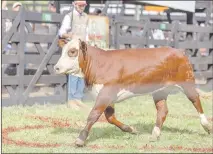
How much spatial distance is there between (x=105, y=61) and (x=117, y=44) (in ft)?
18.7

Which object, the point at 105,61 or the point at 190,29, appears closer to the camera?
the point at 105,61

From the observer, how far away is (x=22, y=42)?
11.5 metres

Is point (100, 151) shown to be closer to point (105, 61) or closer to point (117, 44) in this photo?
point (105, 61)

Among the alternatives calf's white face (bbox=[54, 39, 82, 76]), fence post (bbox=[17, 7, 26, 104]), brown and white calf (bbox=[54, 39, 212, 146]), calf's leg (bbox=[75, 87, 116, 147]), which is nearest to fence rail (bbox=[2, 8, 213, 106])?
fence post (bbox=[17, 7, 26, 104])

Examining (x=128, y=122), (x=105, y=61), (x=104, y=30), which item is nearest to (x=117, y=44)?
(x=104, y=30)

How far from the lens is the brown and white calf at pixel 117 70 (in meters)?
7.58

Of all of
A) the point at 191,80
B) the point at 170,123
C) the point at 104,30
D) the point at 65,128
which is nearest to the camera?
the point at 191,80

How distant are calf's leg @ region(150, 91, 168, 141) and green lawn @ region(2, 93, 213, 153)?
0.45 feet

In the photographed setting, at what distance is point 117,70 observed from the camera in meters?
7.67

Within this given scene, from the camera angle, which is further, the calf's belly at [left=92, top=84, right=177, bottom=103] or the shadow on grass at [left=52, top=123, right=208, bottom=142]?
the shadow on grass at [left=52, top=123, right=208, bottom=142]

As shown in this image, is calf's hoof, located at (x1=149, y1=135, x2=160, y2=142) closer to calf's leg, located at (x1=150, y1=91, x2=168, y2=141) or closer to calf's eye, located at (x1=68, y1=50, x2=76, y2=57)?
calf's leg, located at (x1=150, y1=91, x2=168, y2=141)

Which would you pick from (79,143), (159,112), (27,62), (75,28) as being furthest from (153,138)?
(27,62)

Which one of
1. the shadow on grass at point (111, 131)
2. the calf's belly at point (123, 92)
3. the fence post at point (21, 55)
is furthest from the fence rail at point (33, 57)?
the calf's belly at point (123, 92)

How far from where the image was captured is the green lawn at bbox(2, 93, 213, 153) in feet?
24.3
